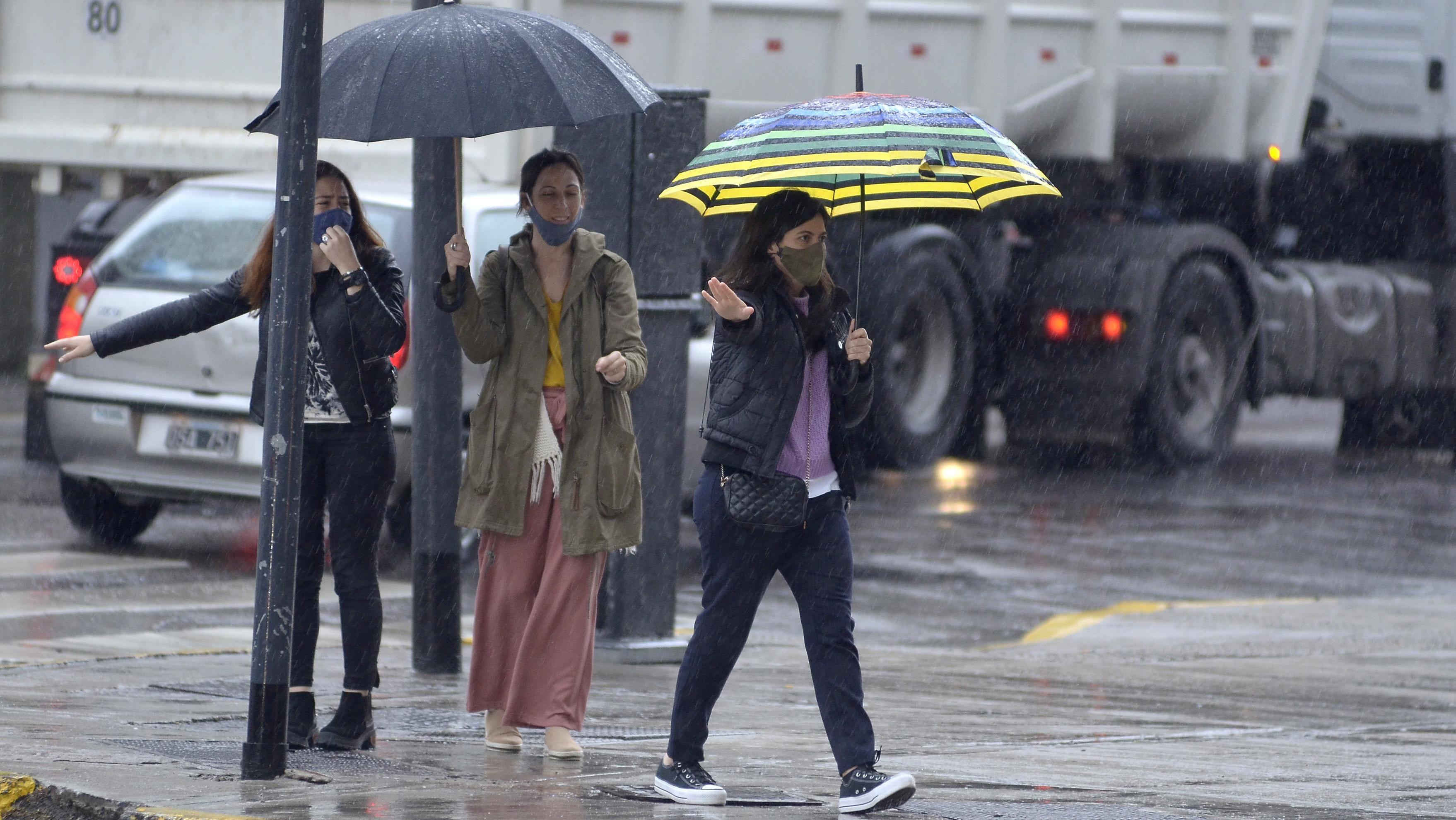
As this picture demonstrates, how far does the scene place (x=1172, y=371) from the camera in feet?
53.5

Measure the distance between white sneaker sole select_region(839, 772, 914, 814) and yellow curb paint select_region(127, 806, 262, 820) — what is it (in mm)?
1426

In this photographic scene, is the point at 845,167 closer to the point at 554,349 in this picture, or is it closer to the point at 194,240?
the point at 554,349

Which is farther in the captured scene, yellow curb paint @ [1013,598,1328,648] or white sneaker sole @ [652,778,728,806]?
yellow curb paint @ [1013,598,1328,648]

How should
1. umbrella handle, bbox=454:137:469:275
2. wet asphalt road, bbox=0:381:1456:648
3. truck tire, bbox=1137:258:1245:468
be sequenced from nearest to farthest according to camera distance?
umbrella handle, bbox=454:137:469:275
wet asphalt road, bbox=0:381:1456:648
truck tire, bbox=1137:258:1245:468

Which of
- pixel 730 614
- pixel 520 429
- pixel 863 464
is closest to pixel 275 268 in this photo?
pixel 520 429

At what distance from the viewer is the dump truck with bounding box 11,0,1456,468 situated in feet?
42.3

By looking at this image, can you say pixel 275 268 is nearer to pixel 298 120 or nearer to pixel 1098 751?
pixel 298 120

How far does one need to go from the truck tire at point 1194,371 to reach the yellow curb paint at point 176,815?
1151 cm

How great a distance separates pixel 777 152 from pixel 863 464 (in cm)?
944

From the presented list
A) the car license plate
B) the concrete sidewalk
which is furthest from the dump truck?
the concrete sidewalk

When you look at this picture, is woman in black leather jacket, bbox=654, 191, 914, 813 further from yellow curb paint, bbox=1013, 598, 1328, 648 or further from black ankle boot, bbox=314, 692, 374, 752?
yellow curb paint, bbox=1013, 598, 1328, 648

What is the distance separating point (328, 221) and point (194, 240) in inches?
167

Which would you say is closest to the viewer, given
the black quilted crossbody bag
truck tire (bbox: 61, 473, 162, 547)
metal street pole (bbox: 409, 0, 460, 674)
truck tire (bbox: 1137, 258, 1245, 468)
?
the black quilted crossbody bag

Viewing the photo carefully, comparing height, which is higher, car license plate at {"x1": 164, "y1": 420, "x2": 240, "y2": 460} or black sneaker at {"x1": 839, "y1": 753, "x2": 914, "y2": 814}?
car license plate at {"x1": 164, "y1": 420, "x2": 240, "y2": 460}
